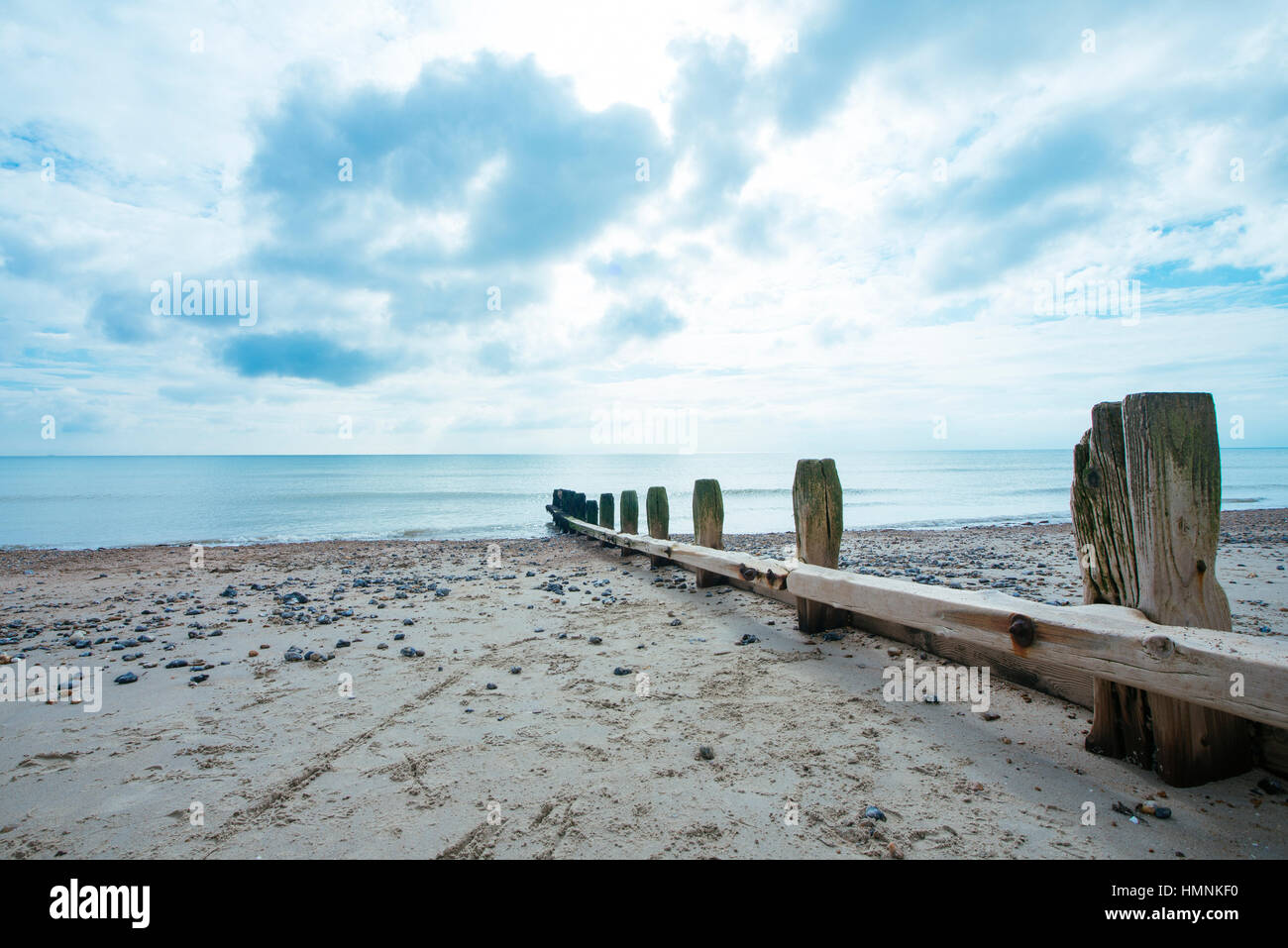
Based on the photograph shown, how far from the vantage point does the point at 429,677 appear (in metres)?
4.73

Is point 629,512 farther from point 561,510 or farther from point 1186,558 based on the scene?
point 1186,558

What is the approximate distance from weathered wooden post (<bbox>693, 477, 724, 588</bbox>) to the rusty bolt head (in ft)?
15.1

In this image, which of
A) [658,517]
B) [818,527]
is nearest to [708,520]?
[658,517]

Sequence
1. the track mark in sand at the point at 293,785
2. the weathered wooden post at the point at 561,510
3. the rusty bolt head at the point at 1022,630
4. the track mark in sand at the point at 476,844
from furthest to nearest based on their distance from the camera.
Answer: the weathered wooden post at the point at 561,510, the rusty bolt head at the point at 1022,630, the track mark in sand at the point at 293,785, the track mark in sand at the point at 476,844

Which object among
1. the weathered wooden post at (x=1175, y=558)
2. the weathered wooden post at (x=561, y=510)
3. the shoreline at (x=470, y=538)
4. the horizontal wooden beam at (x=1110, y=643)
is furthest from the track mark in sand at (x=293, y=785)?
the weathered wooden post at (x=561, y=510)

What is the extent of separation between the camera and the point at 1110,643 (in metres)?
2.62

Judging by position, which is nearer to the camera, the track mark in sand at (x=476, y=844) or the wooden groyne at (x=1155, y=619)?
the wooden groyne at (x=1155, y=619)

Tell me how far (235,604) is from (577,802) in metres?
7.11

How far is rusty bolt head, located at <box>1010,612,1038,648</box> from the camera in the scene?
295 centimetres

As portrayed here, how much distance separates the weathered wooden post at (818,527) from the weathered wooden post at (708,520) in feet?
7.06

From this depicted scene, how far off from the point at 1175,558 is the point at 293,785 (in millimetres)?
4396

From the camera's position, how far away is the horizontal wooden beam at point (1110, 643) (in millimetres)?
2168

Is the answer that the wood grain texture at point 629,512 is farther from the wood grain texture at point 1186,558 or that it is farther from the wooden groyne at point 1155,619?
the wood grain texture at point 1186,558
